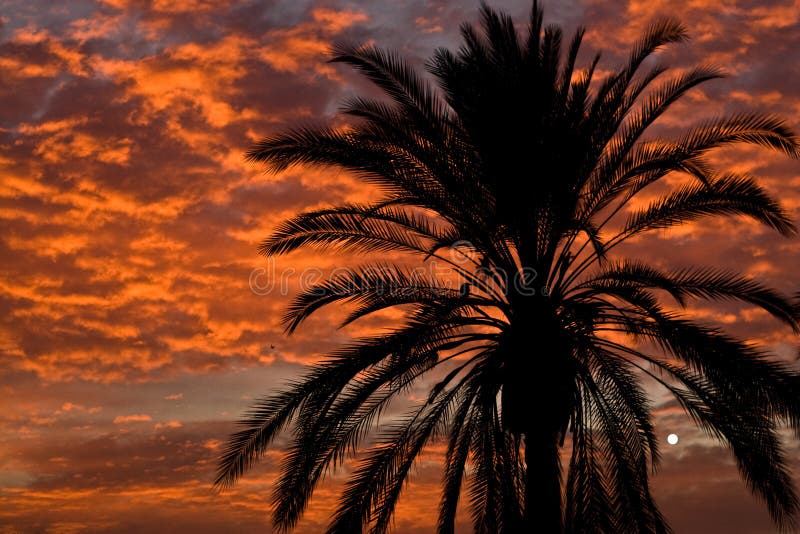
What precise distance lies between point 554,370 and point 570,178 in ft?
8.51

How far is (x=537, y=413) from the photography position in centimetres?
1288

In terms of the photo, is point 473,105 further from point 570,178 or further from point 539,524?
point 539,524

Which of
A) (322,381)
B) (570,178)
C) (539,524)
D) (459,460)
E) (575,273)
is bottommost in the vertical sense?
(539,524)

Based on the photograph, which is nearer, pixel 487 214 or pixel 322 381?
pixel 322 381

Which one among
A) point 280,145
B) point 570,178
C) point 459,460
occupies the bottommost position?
point 459,460

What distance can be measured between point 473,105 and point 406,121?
98cm

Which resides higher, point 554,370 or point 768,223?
point 768,223

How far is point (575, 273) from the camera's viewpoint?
13.4 m

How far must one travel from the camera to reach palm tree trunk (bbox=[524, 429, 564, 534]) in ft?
41.2

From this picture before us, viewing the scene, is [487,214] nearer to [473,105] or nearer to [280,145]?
[473,105]

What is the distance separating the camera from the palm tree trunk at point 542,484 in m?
12.6

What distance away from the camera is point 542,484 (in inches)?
499

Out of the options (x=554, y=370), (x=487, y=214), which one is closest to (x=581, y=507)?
(x=554, y=370)

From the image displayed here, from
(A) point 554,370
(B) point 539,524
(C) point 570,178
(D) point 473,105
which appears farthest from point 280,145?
(B) point 539,524
